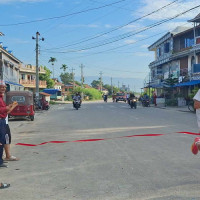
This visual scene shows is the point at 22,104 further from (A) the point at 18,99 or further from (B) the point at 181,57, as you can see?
(B) the point at 181,57

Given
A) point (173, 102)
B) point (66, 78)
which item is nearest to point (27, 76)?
point (173, 102)

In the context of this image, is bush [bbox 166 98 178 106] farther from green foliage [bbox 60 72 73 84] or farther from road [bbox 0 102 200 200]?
green foliage [bbox 60 72 73 84]

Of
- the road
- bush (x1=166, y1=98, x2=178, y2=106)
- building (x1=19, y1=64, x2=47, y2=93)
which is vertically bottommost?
the road

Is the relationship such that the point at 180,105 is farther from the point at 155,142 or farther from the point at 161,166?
the point at 161,166

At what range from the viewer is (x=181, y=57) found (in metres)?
40.0

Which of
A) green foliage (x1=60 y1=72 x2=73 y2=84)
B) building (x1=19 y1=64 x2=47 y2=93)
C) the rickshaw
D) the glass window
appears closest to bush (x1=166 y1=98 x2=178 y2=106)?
the rickshaw

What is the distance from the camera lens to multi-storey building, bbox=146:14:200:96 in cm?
3400

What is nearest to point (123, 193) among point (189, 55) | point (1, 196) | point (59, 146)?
point (1, 196)

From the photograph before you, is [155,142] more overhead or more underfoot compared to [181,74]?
more underfoot

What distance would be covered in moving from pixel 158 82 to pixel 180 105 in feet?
49.4

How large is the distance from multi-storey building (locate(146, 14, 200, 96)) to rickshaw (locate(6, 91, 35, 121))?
1913 centimetres

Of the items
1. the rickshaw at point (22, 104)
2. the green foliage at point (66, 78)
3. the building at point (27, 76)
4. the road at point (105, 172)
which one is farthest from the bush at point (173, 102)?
the green foliage at point (66, 78)

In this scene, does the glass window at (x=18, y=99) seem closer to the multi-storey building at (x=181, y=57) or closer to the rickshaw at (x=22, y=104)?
the rickshaw at (x=22, y=104)

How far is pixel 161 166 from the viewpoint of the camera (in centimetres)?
585
